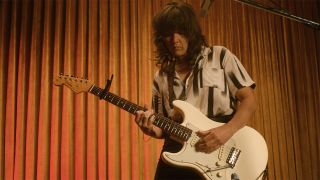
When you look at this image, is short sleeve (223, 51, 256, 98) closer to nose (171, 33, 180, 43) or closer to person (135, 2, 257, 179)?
person (135, 2, 257, 179)

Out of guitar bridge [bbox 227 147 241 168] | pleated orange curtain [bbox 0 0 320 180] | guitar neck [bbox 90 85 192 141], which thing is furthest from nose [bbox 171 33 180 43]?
pleated orange curtain [bbox 0 0 320 180]

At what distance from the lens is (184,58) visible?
187 centimetres

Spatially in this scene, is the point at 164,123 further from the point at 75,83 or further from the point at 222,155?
the point at 75,83

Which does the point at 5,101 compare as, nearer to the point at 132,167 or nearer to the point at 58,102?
the point at 58,102

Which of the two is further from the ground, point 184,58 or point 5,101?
point 184,58

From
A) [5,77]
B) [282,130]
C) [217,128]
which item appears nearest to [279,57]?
[282,130]

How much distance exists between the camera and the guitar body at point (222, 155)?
155 cm

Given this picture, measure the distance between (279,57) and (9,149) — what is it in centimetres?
254

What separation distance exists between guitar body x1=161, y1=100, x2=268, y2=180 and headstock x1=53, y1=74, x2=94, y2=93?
1.68ft

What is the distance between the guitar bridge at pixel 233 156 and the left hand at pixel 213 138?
6 cm

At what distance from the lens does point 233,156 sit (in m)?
1.60

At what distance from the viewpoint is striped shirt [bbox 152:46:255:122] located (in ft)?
5.61

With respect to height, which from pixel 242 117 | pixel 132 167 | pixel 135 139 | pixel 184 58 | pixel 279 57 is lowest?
pixel 132 167

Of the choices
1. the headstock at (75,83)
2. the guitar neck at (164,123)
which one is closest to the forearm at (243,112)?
the guitar neck at (164,123)
